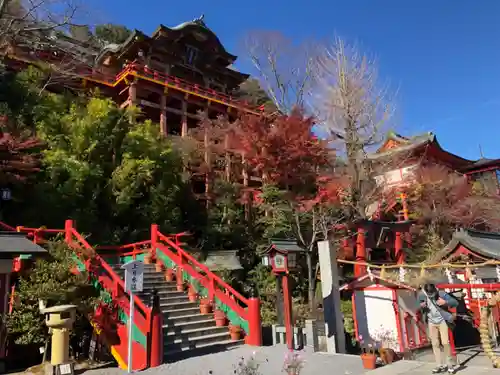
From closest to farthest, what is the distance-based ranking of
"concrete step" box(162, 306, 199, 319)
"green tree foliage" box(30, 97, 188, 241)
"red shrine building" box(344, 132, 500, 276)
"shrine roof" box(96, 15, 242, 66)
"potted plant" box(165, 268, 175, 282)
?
"concrete step" box(162, 306, 199, 319)
"potted plant" box(165, 268, 175, 282)
"red shrine building" box(344, 132, 500, 276)
"green tree foliage" box(30, 97, 188, 241)
"shrine roof" box(96, 15, 242, 66)

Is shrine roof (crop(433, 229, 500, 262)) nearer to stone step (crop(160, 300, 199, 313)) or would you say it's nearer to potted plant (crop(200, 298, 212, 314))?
potted plant (crop(200, 298, 212, 314))

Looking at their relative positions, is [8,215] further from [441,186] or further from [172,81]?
[441,186]

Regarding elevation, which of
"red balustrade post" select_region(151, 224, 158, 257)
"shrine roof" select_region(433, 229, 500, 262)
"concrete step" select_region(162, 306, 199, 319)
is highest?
"red balustrade post" select_region(151, 224, 158, 257)

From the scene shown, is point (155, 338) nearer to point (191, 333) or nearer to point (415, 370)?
point (191, 333)

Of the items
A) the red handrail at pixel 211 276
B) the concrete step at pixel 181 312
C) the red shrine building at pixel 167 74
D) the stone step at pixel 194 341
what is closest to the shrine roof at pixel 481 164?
the red shrine building at pixel 167 74

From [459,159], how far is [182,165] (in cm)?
2268

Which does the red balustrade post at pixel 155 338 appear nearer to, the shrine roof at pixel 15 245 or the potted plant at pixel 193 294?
the shrine roof at pixel 15 245

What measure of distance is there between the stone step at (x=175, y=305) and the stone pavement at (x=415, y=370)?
5.14 m

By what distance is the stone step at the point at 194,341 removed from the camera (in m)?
8.52

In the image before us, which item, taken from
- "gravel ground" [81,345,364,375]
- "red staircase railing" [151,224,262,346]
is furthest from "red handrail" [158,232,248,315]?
"gravel ground" [81,345,364,375]

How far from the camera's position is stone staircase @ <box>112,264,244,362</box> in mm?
8602

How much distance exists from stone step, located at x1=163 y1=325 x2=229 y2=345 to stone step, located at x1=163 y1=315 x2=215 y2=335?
0.07 meters

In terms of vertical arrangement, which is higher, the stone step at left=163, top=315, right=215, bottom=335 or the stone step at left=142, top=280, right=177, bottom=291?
the stone step at left=142, top=280, right=177, bottom=291

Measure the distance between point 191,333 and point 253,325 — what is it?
1511 mm
